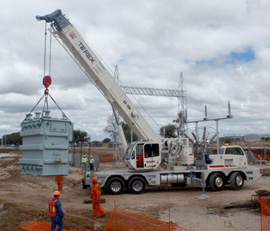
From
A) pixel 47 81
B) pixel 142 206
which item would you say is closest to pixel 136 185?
pixel 142 206

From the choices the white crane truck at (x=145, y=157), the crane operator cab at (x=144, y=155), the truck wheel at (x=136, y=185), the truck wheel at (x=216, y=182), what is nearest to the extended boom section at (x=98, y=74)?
the white crane truck at (x=145, y=157)

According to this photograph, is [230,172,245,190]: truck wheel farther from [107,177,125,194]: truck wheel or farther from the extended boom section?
[107,177,125,194]: truck wheel

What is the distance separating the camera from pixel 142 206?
537 inches

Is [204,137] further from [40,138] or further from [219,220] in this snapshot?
[40,138]

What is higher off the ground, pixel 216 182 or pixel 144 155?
pixel 144 155

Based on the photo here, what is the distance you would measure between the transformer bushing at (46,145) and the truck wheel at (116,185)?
512 centimetres

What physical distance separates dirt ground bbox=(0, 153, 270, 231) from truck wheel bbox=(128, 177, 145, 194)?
1.17ft

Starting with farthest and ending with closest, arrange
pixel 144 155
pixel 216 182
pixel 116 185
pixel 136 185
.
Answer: pixel 216 182 < pixel 144 155 < pixel 136 185 < pixel 116 185

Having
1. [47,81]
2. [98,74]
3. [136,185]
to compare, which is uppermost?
[98,74]

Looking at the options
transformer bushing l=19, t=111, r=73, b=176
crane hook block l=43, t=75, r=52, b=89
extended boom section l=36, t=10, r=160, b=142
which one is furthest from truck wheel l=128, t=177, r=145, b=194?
crane hook block l=43, t=75, r=52, b=89

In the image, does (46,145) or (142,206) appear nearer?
(46,145)

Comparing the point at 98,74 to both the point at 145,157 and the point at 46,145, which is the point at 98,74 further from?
the point at 46,145

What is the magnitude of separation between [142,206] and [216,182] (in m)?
5.49

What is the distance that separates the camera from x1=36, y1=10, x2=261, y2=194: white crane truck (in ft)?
52.5
